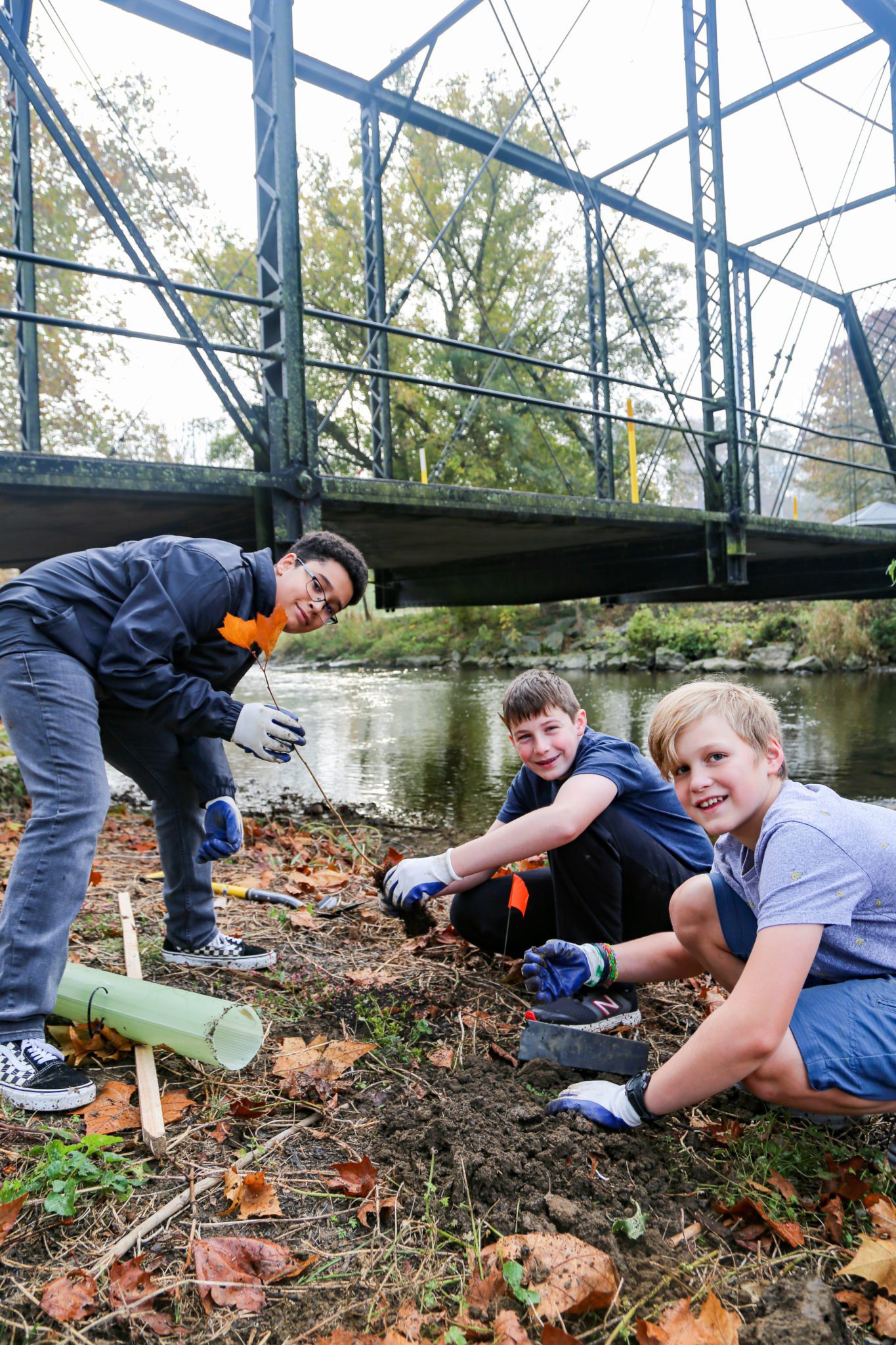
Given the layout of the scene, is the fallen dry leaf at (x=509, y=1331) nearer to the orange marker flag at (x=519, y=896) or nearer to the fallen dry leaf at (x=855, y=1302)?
the fallen dry leaf at (x=855, y=1302)

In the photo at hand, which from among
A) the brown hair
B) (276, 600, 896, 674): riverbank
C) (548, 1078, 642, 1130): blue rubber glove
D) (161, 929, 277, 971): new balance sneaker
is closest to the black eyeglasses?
the brown hair

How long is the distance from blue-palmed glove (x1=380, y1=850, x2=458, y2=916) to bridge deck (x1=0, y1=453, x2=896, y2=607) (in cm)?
285

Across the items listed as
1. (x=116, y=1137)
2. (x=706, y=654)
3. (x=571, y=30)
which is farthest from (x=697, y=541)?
(x=706, y=654)

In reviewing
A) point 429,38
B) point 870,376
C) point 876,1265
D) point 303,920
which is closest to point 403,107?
point 429,38

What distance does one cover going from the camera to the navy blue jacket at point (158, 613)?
214 cm

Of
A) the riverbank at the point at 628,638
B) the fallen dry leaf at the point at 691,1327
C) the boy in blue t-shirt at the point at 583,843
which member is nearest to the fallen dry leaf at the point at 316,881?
the boy in blue t-shirt at the point at 583,843

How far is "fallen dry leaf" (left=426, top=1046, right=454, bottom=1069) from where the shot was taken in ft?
6.41

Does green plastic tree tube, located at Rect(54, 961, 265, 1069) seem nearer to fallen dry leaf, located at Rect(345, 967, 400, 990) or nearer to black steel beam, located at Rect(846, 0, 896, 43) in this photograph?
fallen dry leaf, located at Rect(345, 967, 400, 990)

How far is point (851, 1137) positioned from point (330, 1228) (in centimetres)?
104

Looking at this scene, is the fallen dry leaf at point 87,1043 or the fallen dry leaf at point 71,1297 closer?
the fallen dry leaf at point 71,1297

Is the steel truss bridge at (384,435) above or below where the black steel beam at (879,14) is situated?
below

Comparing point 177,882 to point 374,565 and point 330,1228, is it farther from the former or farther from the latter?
point 374,565

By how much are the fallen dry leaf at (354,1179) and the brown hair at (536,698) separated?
1.08m

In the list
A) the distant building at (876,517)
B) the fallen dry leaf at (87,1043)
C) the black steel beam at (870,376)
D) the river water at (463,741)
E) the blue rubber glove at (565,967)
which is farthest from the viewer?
the black steel beam at (870,376)
